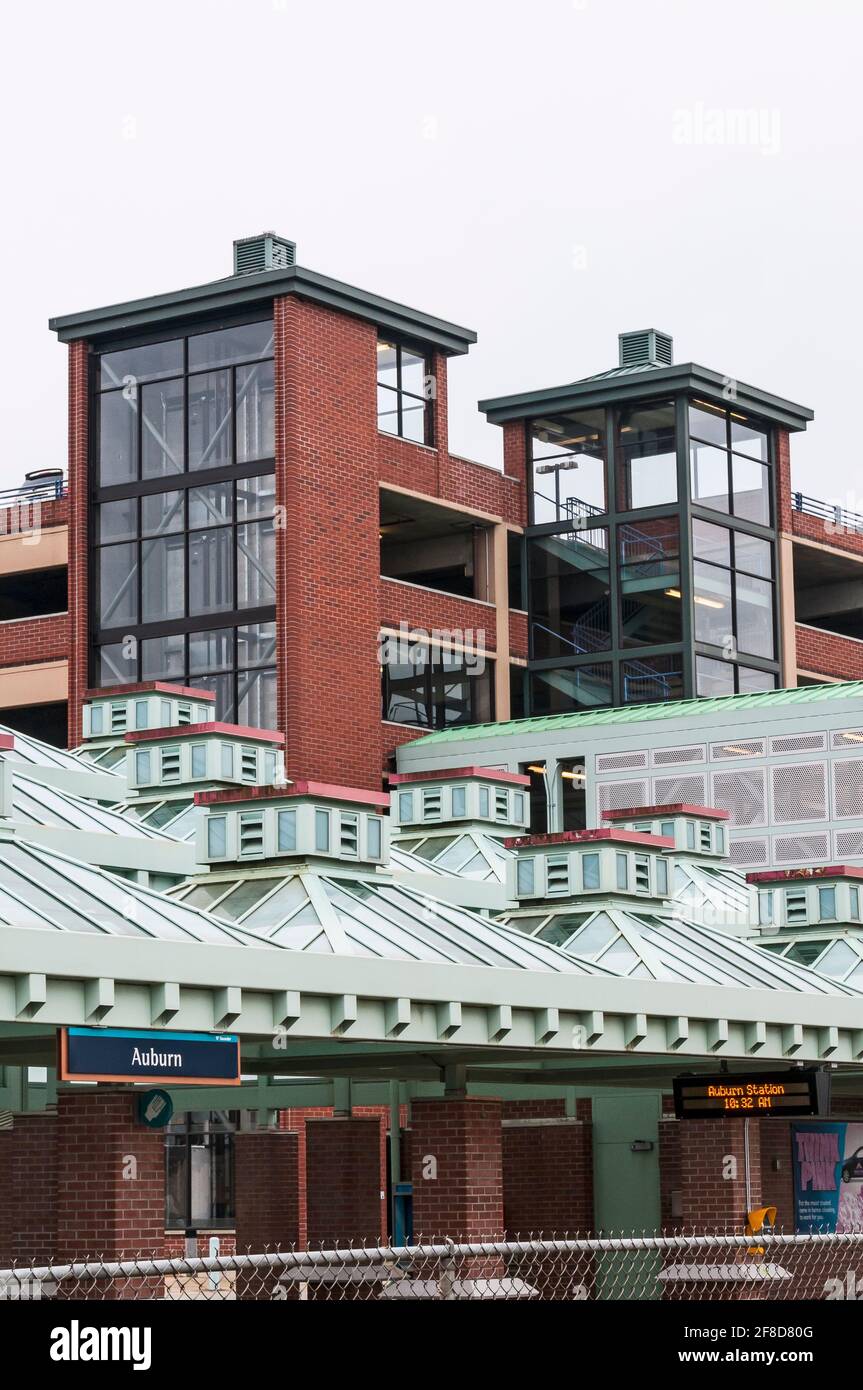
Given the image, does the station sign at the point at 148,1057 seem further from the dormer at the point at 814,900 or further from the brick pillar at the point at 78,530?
the brick pillar at the point at 78,530

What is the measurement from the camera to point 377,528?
44031 millimetres

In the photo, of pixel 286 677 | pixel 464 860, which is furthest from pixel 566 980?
pixel 286 677

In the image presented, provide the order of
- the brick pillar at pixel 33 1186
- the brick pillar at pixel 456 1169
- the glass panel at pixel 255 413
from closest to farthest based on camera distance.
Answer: the brick pillar at pixel 456 1169 < the brick pillar at pixel 33 1186 < the glass panel at pixel 255 413

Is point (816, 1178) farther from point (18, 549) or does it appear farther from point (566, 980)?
point (18, 549)

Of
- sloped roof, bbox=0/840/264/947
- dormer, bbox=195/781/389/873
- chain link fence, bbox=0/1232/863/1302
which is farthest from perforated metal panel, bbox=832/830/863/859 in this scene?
sloped roof, bbox=0/840/264/947

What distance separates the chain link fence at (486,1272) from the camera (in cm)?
1079

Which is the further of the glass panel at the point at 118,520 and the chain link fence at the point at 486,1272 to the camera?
the glass panel at the point at 118,520

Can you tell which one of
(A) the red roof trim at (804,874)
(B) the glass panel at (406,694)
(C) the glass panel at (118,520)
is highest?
(C) the glass panel at (118,520)

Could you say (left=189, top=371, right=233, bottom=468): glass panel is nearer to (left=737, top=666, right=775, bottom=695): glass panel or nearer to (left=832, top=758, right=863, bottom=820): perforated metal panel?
(left=737, top=666, right=775, bottom=695): glass panel

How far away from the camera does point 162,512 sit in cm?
4388

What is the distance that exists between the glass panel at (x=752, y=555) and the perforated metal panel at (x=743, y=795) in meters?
10.3

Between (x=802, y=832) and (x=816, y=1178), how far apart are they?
1272cm

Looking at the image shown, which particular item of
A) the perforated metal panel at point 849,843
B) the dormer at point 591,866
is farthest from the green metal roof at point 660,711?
the dormer at point 591,866
